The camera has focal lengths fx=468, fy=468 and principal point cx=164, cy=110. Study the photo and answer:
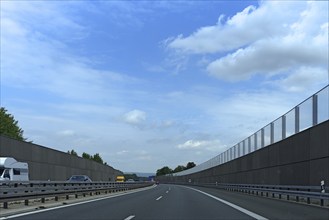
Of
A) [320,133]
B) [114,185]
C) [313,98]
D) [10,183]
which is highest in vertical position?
[313,98]

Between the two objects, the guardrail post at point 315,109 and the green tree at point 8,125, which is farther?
the green tree at point 8,125

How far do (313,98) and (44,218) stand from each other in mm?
18477

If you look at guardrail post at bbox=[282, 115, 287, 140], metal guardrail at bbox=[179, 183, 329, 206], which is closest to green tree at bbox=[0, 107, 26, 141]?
metal guardrail at bbox=[179, 183, 329, 206]

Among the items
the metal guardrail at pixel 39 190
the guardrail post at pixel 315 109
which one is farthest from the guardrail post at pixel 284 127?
the metal guardrail at pixel 39 190

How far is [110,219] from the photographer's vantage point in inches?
560

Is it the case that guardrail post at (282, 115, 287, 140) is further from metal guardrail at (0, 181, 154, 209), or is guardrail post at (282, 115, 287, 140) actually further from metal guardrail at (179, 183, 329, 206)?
metal guardrail at (0, 181, 154, 209)

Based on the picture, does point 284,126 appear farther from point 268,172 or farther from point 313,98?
point 313,98

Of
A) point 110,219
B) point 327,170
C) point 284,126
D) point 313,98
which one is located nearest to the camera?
point 110,219

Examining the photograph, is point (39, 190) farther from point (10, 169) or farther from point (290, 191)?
point (10, 169)

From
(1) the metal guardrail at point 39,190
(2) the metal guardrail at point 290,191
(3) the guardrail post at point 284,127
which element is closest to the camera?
(1) the metal guardrail at point 39,190

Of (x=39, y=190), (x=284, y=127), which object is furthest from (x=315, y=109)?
(x=39, y=190)

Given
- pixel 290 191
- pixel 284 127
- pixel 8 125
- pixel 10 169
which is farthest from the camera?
pixel 8 125

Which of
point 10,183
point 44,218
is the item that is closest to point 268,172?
point 10,183

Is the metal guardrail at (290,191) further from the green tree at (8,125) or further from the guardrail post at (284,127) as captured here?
the green tree at (8,125)
